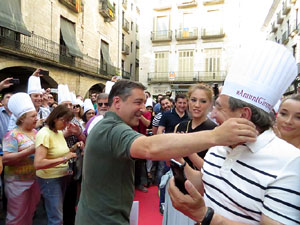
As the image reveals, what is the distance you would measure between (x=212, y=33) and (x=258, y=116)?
2314 cm

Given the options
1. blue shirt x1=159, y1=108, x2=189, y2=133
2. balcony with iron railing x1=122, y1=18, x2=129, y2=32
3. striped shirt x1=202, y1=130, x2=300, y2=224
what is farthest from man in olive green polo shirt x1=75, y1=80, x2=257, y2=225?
balcony with iron railing x1=122, y1=18, x2=129, y2=32

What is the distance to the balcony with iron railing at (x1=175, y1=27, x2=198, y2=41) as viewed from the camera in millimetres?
22672

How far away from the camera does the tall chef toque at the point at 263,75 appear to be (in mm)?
1195

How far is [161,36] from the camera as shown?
23531mm

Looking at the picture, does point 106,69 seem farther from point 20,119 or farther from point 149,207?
point 20,119

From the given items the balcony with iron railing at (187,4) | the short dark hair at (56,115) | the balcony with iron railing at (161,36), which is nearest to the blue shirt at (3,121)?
the short dark hair at (56,115)

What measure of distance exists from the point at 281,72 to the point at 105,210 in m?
1.39

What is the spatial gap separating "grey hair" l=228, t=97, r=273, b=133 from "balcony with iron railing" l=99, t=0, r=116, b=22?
18876 mm

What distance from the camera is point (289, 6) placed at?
17.2 meters

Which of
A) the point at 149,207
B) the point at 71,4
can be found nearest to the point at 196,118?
the point at 149,207

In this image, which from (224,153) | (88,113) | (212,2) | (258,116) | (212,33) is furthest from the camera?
(212,33)

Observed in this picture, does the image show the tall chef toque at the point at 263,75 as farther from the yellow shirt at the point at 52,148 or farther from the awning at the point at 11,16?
the awning at the point at 11,16

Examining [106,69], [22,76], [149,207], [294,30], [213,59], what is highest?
[294,30]

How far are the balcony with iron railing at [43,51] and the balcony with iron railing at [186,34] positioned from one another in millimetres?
10365
